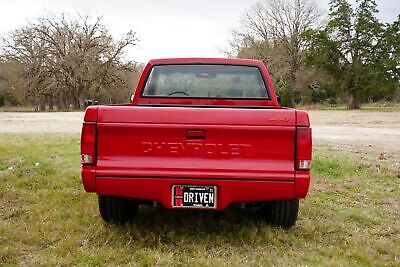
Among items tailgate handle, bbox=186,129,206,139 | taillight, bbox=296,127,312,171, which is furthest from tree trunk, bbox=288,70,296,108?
tailgate handle, bbox=186,129,206,139

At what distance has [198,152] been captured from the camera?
3.08m

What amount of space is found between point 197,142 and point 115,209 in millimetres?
1160

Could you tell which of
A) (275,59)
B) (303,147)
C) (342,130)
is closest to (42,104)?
(275,59)

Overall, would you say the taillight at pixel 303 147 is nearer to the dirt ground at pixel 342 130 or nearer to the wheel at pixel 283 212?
the wheel at pixel 283 212

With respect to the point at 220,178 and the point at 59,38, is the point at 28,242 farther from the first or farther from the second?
the point at 59,38

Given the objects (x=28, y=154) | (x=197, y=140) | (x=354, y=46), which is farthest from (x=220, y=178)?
(x=354, y=46)

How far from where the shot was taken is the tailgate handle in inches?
121

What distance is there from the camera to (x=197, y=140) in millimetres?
3072

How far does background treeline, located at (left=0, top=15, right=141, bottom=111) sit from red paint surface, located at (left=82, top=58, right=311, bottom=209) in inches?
1565

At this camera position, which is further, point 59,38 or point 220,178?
point 59,38

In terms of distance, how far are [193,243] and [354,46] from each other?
35.9 metres

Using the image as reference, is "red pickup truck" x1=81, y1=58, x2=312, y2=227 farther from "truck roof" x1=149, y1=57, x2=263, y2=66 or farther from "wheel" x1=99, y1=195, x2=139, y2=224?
"truck roof" x1=149, y1=57, x2=263, y2=66

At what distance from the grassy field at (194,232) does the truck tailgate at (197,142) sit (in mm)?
629

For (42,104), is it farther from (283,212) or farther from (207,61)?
(283,212)
